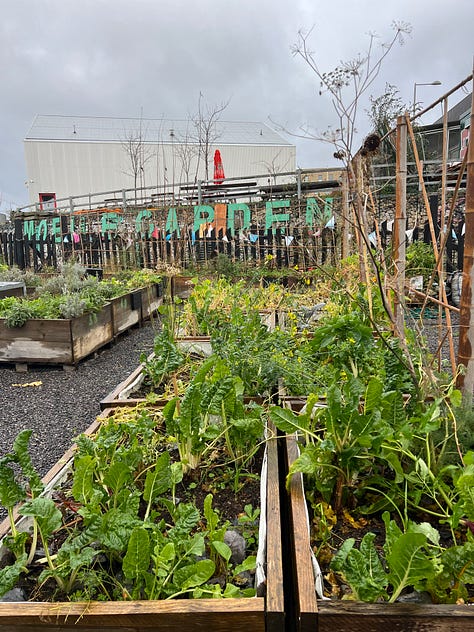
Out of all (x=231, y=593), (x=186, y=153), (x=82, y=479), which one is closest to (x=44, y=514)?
(x=82, y=479)

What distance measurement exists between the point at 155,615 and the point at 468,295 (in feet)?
4.59

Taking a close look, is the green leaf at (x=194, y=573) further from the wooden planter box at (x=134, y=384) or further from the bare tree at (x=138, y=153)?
the bare tree at (x=138, y=153)

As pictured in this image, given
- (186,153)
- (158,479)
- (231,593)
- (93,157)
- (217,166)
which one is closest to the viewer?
(231,593)

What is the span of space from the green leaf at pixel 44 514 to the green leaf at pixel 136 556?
26cm

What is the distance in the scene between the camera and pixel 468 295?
60.7 inches

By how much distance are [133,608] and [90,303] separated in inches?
155

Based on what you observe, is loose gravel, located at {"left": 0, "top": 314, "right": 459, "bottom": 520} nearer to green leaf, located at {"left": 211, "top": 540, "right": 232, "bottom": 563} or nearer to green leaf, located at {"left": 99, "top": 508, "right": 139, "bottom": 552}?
green leaf, located at {"left": 99, "top": 508, "right": 139, "bottom": 552}

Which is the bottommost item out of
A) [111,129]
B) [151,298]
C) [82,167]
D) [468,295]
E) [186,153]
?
[151,298]

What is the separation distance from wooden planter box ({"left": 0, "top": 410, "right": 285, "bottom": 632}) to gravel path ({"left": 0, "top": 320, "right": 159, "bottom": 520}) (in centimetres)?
134

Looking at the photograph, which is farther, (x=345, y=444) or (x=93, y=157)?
(x=93, y=157)

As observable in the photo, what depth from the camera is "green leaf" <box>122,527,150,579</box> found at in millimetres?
1048

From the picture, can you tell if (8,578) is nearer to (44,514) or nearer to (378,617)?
(44,514)

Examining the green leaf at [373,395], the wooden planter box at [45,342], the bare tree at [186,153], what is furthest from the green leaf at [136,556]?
the bare tree at [186,153]

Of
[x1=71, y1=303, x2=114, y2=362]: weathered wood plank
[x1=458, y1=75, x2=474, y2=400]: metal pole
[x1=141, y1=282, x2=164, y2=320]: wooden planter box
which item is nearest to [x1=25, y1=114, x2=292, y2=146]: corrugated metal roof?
[x1=141, y1=282, x2=164, y2=320]: wooden planter box
